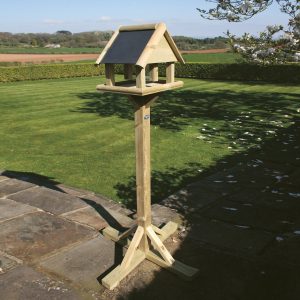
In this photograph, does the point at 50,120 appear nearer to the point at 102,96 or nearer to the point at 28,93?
the point at 102,96

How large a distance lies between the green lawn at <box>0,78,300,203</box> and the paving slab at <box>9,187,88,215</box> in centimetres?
82

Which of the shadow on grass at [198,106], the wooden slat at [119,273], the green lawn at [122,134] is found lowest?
the shadow on grass at [198,106]

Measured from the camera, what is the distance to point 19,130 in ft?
44.2

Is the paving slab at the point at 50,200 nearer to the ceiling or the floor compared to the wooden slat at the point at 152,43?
Result: nearer to the floor

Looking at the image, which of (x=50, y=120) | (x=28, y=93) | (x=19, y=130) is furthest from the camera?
(x=28, y=93)

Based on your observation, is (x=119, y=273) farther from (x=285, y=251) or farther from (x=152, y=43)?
(x=152, y=43)

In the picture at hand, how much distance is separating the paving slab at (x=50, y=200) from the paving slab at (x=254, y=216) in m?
2.28

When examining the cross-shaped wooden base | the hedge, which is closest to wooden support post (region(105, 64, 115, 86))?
the cross-shaped wooden base

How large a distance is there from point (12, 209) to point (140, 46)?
3757 mm

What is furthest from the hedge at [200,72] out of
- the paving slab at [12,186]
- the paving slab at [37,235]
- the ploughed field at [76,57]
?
the paving slab at [37,235]

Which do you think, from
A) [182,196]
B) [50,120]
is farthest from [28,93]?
[182,196]

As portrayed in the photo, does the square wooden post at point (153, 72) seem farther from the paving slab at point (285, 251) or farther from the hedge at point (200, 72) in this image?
the hedge at point (200, 72)

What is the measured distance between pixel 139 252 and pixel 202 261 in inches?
32.4

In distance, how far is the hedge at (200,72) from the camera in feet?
97.9
